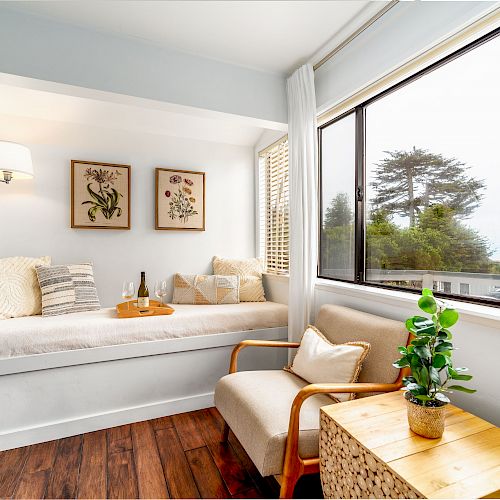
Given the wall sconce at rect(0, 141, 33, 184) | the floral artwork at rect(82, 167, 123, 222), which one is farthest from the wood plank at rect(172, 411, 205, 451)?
the wall sconce at rect(0, 141, 33, 184)

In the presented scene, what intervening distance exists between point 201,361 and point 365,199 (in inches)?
69.3

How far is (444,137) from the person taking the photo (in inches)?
71.9

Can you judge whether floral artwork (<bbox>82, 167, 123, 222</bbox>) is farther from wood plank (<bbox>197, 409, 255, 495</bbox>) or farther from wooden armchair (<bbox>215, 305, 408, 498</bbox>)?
wood plank (<bbox>197, 409, 255, 495</bbox>)

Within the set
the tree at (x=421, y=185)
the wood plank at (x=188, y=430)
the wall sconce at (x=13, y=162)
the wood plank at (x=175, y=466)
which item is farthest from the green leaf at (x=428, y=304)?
the wall sconce at (x=13, y=162)

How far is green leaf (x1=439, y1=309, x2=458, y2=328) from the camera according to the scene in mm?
1210

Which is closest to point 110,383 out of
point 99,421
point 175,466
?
point 99,421

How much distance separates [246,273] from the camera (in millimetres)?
3379

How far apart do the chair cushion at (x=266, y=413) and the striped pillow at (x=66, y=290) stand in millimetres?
1440

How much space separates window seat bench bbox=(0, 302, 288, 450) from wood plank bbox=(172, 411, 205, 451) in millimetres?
74

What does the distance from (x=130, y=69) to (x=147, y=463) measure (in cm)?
252

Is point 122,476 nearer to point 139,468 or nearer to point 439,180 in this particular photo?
point 139,468

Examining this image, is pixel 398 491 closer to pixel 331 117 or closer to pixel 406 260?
pixel 406 260

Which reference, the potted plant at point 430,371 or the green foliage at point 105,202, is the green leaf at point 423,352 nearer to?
the potted plant at point 430,371

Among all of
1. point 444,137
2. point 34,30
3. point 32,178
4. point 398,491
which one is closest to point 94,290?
point 32,178
